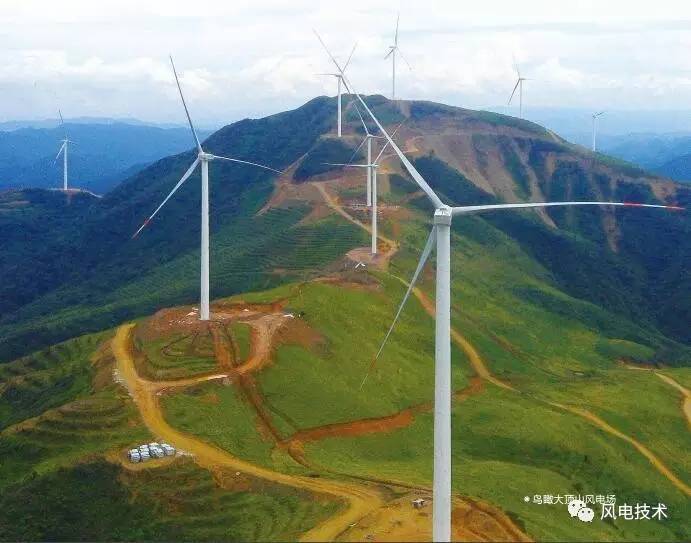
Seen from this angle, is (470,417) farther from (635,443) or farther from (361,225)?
(361,225)

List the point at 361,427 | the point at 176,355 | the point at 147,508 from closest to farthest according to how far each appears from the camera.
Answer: the point at 147,508 → the point at 361,427 → the point at 176,355

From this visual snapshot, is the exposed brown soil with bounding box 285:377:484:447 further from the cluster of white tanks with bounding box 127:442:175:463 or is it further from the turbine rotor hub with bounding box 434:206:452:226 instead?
the turbine rotor hub with bounding box 434:206:452:226

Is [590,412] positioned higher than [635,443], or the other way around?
[590,412]

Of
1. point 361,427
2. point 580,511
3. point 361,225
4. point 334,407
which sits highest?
point 361,225

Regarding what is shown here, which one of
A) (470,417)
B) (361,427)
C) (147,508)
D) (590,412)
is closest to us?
(147,508)

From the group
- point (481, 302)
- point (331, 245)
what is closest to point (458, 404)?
point (481, 302)

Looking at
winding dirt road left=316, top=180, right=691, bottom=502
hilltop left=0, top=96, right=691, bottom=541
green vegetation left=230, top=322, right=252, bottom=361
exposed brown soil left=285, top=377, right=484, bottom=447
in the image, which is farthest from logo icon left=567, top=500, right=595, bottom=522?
green vegetation left=230, top=322, right=252, bottom=361

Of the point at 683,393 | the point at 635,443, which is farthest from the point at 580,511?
the point at 683,393
